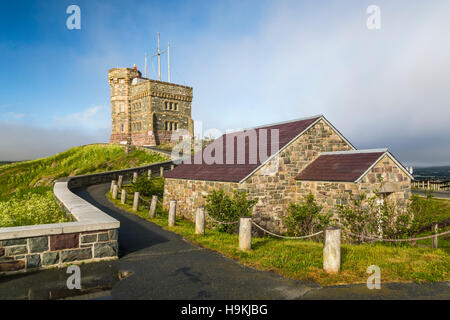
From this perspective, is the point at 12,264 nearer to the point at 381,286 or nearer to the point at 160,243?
the point at 160,243

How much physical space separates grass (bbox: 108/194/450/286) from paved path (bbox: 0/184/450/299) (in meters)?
0.34

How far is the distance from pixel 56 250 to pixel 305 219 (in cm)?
896

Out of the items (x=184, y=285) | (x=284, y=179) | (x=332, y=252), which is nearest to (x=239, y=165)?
(x=284, y=179)

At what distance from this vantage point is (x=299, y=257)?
763 centimetres

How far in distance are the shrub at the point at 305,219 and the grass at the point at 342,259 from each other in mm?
2645

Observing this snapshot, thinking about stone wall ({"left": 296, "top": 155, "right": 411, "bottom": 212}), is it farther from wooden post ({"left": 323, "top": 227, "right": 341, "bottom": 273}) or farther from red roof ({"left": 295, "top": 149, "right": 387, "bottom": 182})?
wooden post ({"left": 323, "top": 227, "right": 341, "bottom": 273})

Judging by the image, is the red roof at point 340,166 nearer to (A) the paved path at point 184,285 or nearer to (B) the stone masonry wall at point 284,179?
(B) the stone masonry wall at point 284,179

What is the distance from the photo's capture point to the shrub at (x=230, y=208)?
36.9 feet

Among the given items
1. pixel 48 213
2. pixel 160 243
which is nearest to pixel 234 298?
pixel 160 243

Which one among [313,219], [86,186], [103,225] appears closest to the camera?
[103,225]

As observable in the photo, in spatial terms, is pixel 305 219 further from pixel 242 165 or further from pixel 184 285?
pixel 184 285

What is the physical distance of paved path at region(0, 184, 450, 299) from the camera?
17.7 ft

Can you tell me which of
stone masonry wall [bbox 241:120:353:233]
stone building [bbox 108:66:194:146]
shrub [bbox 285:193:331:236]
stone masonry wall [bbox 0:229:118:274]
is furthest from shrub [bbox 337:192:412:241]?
stone building [bbox 108:66:194:146]
